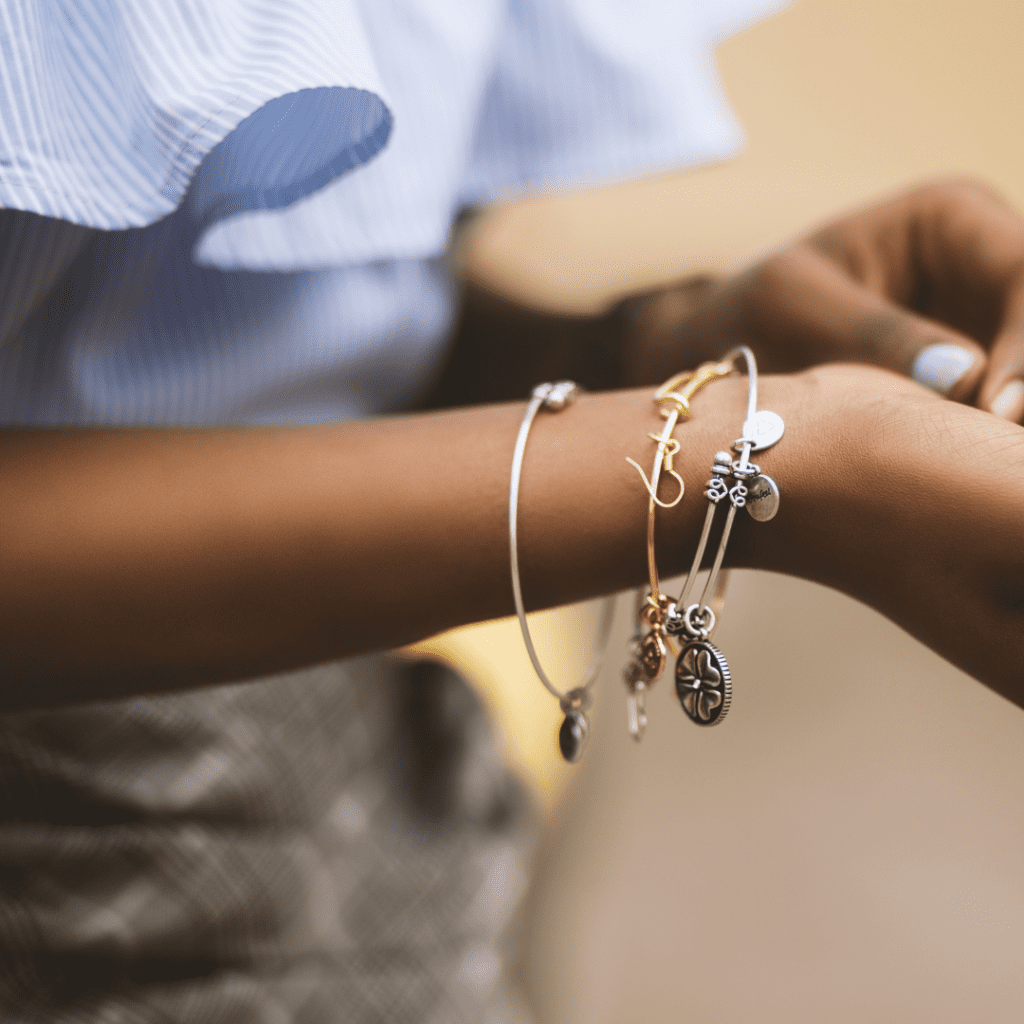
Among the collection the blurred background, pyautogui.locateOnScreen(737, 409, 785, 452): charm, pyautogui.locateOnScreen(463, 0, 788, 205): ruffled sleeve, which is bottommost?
the blurred background

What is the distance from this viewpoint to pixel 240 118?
0.40 metres

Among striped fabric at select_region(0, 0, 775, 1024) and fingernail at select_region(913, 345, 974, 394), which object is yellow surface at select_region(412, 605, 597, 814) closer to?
striped fabric at select_region(0, 0, 775, 1024)

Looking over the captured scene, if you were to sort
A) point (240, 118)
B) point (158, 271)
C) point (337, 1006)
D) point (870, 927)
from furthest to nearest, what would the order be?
point (870, 927), point (337, 1006), point (158, 271), point (240, 118)

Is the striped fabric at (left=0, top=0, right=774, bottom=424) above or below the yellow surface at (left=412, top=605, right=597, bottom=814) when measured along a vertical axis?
above

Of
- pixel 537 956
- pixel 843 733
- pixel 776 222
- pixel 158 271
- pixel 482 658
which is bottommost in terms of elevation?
pixel 537 956

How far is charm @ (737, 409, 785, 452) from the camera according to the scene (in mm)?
425

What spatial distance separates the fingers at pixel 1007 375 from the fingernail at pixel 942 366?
1cm

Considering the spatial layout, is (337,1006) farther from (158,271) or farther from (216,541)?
(158,271)

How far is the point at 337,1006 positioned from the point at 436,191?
0.67 meters

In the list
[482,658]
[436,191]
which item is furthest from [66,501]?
[482,658]

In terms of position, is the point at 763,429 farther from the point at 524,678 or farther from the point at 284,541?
the point at 524,678

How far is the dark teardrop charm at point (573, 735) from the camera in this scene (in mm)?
512

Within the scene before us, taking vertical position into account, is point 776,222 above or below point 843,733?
above

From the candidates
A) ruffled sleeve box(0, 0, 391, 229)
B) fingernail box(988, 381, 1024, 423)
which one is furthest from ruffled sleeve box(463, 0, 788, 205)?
fingernail box(988, 381, 1024, 423)
